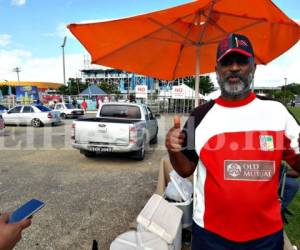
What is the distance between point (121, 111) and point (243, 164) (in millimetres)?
8461

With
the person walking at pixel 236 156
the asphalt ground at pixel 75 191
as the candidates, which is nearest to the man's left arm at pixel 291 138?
the person walking at pixel 236 156

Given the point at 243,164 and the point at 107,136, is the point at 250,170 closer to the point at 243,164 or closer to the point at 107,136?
the point at 243,164

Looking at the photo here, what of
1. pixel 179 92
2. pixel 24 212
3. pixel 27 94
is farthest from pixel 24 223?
pixel 27 94

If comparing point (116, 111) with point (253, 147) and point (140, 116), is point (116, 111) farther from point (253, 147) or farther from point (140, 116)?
point (253, 147)

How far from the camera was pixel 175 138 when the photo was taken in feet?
6.35

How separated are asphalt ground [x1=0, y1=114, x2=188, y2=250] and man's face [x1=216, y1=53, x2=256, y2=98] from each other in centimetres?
269

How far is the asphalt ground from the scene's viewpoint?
3998mm

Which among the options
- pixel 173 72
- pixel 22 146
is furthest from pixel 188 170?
pixel 22 146

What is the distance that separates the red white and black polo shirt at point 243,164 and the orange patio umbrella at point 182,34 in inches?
54.2

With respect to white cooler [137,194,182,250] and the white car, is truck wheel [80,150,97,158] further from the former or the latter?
the white car

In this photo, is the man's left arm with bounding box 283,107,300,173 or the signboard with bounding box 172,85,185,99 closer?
the man's left arm with bounding box 283,107,300,173

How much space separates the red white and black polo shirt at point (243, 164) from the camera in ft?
6.01

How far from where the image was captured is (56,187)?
6.13 metres

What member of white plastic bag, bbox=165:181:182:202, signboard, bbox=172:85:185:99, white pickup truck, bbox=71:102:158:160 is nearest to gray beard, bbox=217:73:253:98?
white plastic bag, bbox=165:181:182:202
